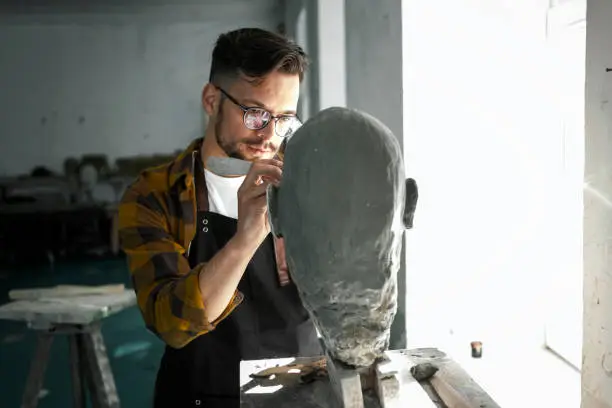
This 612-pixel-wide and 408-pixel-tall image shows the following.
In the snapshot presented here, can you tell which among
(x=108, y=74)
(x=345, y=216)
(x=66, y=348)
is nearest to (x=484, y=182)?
(x=345, y=216)

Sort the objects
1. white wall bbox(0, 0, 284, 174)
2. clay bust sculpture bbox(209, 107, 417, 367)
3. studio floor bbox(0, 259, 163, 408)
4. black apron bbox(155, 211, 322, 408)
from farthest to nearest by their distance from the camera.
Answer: white wall bbox(0, 0, 284, 174)
studio floor bbox(0, 259, 163, 408)
black apron bbox(155, 211, 322, 408)
clay bust sculpture bbox(209, 107, 417, 367)

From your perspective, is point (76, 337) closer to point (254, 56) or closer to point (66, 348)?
point (66, 348)

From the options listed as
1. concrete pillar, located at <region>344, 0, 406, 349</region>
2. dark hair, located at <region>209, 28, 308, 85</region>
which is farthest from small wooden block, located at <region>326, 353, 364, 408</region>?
concrete pillar, located at <region>344, 0, 406, 349</region>

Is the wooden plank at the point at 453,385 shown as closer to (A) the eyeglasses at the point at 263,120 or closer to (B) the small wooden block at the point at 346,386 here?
(B) the small wooden block at the point at 346,386

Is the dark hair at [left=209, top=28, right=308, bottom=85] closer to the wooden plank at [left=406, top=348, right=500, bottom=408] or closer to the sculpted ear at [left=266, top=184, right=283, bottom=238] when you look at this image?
the sculpted ear at [left=266, top=184, right=283, bottom=238]

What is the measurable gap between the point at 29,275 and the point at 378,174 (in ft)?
10.7

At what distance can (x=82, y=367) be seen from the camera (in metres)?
2.18

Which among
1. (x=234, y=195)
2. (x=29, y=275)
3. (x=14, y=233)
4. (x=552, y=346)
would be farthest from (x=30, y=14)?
(x=552, y=346)

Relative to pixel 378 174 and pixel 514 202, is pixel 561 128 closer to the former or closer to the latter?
pixel 514 202

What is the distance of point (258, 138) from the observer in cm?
120

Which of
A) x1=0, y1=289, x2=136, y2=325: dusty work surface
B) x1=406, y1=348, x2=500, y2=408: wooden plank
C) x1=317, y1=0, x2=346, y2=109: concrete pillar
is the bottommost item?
x1=0, y1=289, x2=136, y2=325: dusty work surface

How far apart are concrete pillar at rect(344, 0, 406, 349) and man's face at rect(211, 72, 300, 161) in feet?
1.43

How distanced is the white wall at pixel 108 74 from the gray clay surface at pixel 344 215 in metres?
2.66

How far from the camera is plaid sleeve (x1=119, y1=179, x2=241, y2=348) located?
3.73ft
